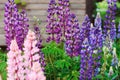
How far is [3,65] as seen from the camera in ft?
16.3

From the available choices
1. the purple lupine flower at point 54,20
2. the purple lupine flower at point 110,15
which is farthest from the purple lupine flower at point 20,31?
the purple lupine flower at point 110,15

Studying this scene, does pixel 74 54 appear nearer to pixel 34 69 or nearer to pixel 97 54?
pixel 97 54

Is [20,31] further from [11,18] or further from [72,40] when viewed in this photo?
[72,40]

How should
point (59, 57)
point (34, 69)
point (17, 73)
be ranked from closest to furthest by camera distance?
point (34, 69), point (17, 73), point (59, 57)

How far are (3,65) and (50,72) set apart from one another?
693 millimetres

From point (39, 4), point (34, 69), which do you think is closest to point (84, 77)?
point (34, 69)

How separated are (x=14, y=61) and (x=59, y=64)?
85.1 inches

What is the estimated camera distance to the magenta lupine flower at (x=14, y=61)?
294cm

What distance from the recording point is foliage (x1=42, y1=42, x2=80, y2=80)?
5125 millimetres

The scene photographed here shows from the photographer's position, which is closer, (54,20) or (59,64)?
(59,64)

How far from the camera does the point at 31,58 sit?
9.87 feet

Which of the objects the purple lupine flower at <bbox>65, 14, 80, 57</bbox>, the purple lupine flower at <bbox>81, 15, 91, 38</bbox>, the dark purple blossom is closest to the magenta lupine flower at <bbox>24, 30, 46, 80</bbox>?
the dark purple blossom

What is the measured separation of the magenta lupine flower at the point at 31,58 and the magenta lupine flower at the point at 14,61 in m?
0.06

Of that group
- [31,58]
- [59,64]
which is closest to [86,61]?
[59,64]
